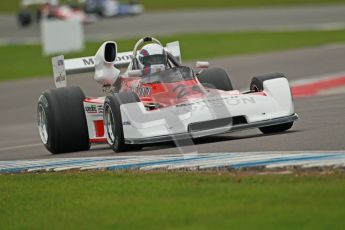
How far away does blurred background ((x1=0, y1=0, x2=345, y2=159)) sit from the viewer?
52.5 ft

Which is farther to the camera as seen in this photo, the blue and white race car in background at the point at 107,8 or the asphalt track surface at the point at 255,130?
the blue and white race car in background at the point at 107,8

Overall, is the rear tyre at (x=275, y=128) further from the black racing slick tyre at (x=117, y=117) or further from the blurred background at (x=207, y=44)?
the black racing slick tyre at (x=117, y=117)

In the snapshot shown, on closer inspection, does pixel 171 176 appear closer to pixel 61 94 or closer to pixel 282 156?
pixel 282 156

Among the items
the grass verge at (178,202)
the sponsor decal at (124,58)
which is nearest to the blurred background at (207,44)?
the sponsor decal at (124,58)

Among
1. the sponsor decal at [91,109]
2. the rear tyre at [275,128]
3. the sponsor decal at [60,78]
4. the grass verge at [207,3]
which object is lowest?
the grass verge at [207,3]

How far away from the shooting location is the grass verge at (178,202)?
25.0ft

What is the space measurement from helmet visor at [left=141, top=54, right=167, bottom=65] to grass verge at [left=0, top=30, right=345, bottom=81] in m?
17.2

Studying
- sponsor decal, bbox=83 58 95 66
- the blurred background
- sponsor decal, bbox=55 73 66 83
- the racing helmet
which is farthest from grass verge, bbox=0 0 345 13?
the racing helmet

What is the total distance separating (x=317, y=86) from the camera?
22219 mm

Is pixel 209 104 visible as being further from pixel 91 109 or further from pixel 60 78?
pixel 60 78

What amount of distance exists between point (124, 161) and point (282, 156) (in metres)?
1.96

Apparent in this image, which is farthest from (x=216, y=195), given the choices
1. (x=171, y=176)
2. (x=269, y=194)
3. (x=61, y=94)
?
(x=61, y=94)

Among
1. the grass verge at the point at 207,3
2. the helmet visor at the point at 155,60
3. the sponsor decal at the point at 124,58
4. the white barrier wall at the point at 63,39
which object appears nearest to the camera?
the helmet visor at the point at 155,60

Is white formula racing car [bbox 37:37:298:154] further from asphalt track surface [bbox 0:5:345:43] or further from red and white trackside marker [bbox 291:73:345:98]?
asphalt track surface [bbox 0:5:345:43]
